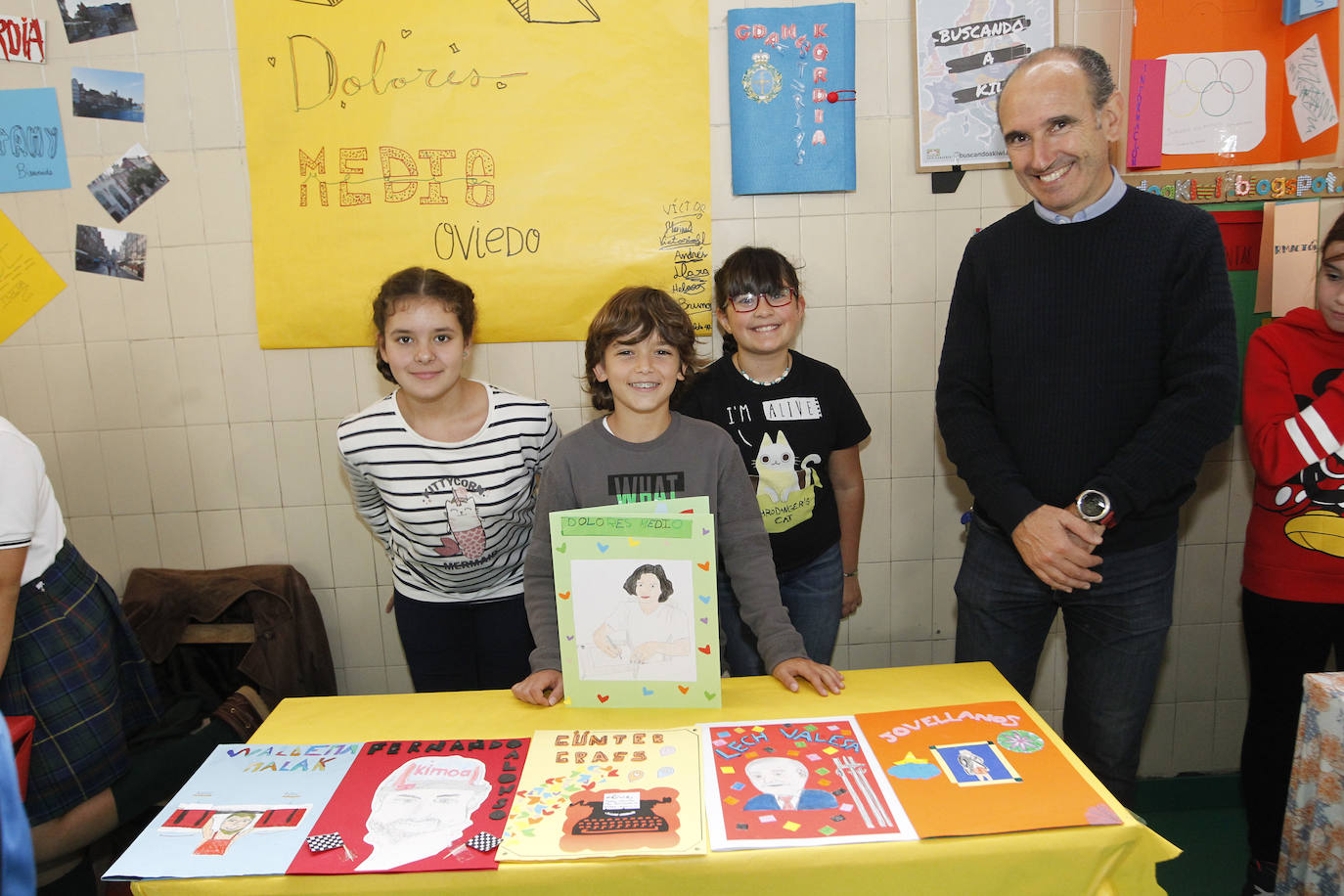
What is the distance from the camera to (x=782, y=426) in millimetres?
1988

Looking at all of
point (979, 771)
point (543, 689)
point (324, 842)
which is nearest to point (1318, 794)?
point (979, 771)

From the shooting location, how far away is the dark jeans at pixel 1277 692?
1.90 m

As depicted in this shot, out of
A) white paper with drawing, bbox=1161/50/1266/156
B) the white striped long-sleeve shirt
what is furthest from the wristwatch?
white paper with drawing, bbox=1161/50/1266/156

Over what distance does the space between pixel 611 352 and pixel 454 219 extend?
0.95 m

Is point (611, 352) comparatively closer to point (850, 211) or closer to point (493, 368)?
point (493, 368)

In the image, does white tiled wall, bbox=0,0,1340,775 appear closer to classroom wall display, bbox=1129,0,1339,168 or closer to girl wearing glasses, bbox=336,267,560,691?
classroom wall display, bbox=1129,0,1339,168

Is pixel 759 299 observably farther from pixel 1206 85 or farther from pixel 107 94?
pixel 107 94

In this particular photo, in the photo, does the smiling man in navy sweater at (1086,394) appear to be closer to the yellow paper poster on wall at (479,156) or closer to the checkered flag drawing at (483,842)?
the yellow paper poster on wall at (479,156)

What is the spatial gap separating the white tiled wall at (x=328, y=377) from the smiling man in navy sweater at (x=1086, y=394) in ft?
1.99

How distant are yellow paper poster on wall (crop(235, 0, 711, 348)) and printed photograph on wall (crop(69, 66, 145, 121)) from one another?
0.33m

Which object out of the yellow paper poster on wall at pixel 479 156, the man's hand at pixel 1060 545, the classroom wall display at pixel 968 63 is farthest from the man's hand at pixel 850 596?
the classroom wall display at pixel 968 63

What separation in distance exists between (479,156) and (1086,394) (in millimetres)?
1730

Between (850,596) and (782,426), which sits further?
(850,596)

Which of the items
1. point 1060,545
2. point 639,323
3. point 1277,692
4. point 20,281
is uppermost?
point 20,281
